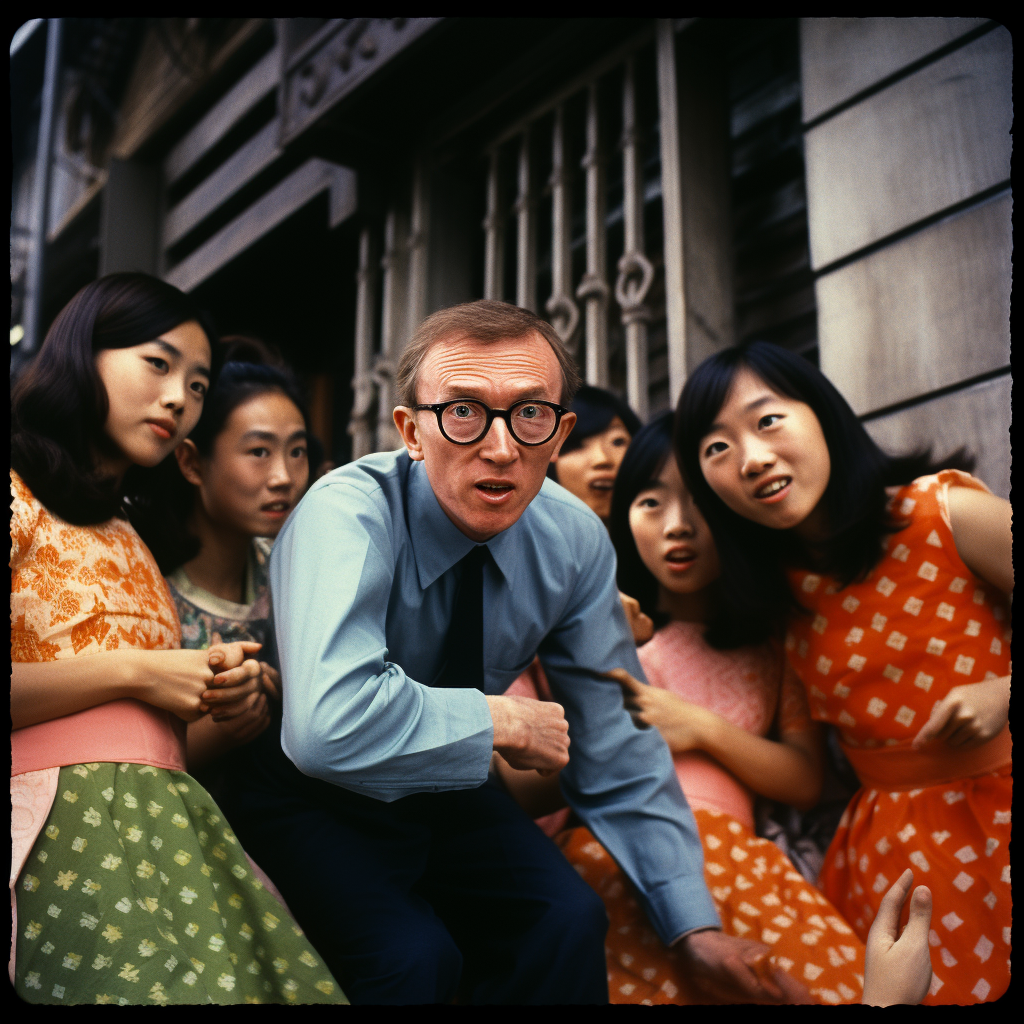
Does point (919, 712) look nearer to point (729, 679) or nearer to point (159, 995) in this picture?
point (729, 679)

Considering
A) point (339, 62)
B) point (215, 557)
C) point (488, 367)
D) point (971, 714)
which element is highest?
point (339, 62)

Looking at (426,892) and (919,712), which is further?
(919,712)

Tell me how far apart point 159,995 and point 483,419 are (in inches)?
28.9

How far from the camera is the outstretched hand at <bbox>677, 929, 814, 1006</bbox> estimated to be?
4.29ft

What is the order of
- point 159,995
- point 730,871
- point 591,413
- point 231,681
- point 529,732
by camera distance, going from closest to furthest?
point 159,995 < point 529,732 < point 231,681 < point 730,871 < point 591,413

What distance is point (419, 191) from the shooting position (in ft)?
8.61

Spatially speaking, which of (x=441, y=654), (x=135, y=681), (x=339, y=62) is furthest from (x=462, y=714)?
(x=339, y=62)

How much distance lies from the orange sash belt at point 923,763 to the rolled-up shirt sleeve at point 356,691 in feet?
2.57

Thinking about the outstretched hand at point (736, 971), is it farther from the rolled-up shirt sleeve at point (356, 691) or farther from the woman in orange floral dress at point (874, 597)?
the rolled-up shirt sleeve at point (356, 691)

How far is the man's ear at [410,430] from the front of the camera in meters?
1.26

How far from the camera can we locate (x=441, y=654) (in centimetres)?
133

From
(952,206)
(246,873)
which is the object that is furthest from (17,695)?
(952,206)

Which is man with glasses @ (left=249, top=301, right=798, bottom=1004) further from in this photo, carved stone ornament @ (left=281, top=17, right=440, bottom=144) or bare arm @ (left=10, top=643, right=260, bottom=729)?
carved stone ornament @ (left=281, top=17, right=440, bottom=144)

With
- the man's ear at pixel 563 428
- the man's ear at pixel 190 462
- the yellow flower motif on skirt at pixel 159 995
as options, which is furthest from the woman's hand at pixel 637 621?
the yellow flower motif on skirt at pixel 159 995
